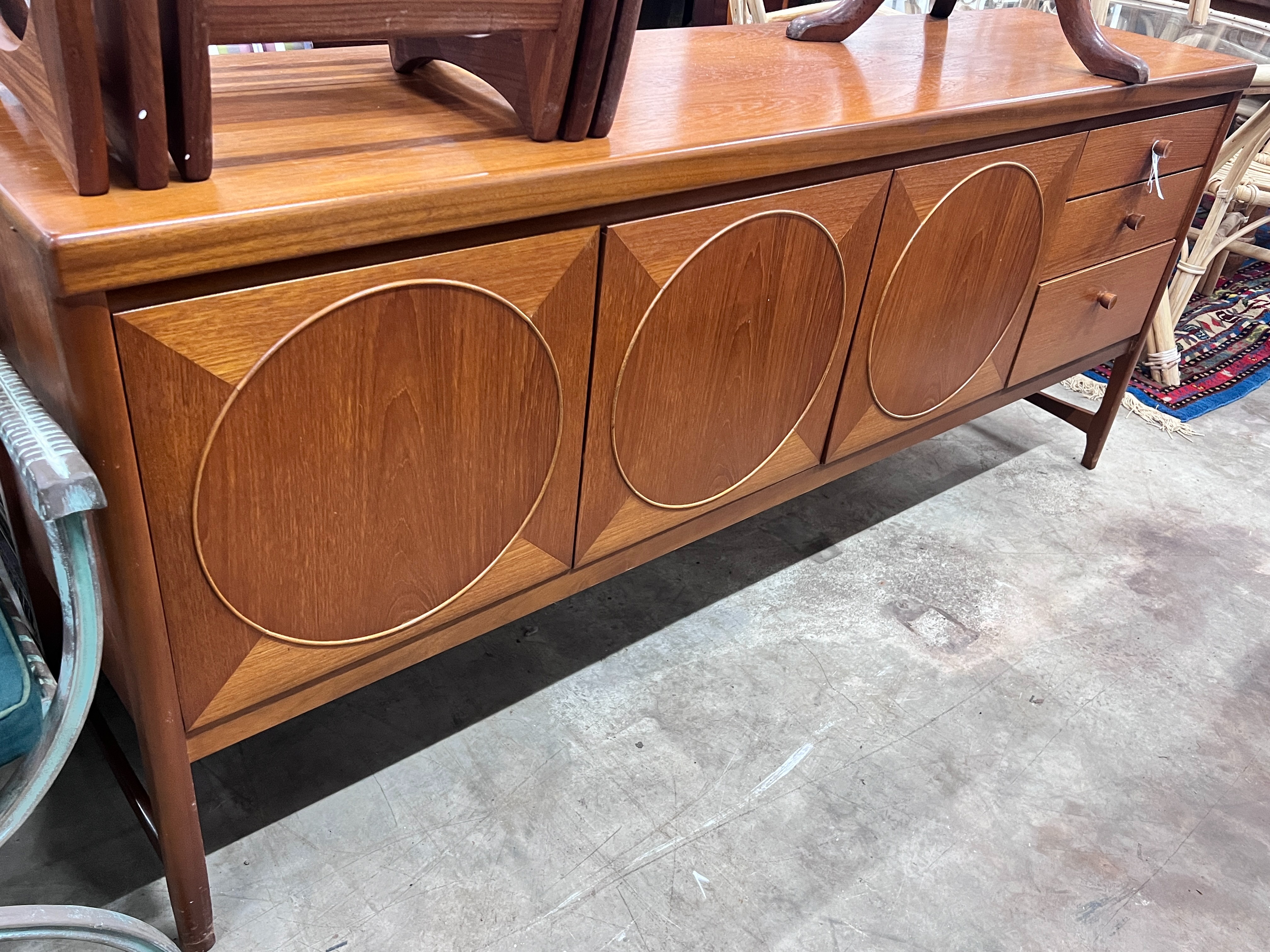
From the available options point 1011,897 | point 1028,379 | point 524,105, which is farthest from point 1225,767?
point 524,105

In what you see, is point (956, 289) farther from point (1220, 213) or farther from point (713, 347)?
point (1220, 213)

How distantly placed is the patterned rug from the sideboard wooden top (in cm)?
105

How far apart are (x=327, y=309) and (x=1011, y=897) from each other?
43.1 inches

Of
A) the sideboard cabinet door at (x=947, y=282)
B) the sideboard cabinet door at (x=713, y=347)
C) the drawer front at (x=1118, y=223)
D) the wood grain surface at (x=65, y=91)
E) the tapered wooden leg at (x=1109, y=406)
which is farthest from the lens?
the tapered wooden leg at (x=1109, y=406)

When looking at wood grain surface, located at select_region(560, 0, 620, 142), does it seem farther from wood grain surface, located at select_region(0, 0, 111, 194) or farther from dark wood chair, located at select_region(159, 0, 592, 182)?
wood grain surface, located at select_region(0, 0, 111, 194)

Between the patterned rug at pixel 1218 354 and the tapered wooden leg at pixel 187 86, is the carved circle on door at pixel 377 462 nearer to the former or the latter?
the tapered wooden leg at pixel 187 86

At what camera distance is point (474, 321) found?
956mm

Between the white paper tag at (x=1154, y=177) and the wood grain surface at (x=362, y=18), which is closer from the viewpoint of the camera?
the wood grain surface at (x=362, y=18)

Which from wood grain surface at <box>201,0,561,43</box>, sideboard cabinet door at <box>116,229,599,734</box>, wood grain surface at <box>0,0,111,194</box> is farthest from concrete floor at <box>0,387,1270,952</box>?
wood grain surface at <box>201,0,561,43</box>

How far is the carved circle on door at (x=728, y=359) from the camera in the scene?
116 centimetres

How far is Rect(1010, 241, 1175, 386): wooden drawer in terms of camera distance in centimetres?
177

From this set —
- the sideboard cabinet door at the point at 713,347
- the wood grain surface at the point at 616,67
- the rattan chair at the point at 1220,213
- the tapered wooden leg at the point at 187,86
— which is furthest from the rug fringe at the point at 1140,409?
the tapered wooden leg at the point at 187,86

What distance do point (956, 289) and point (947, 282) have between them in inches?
1.2

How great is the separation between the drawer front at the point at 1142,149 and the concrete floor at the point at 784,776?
697 mm
